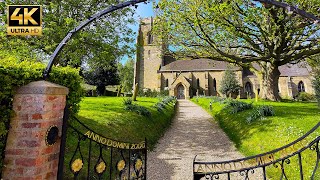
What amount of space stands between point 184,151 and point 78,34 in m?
7.99

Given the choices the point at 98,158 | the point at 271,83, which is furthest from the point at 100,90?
the point at 98,158

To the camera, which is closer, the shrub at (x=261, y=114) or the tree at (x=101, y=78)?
the shrub at (x=261, y=114)

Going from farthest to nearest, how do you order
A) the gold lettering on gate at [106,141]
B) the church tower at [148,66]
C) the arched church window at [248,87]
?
1. the church tower at [148,66]
2. the arched church window at [248,87]
3. the gold lettering on gate at [106,141]

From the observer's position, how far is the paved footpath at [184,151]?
6.55 metres

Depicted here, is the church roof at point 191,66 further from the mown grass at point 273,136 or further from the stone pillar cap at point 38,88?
the stone pillar cap at point 38,88

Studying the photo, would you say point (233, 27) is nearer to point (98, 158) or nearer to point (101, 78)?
point (98, 158)

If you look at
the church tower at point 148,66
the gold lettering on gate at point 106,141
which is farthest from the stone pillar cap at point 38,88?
the church tower at point 148,66

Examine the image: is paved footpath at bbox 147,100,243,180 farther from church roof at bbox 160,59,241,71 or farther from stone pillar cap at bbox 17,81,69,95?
church roof at bbox 160,59,241,71

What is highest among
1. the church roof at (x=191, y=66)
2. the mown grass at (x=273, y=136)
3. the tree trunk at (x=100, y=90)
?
the church roof at (x=191, y=66)

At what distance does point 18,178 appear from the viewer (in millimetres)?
Answer: 2850

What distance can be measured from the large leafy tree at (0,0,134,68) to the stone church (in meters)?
33.1

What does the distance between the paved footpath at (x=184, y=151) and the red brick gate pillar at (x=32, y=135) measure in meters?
3.79

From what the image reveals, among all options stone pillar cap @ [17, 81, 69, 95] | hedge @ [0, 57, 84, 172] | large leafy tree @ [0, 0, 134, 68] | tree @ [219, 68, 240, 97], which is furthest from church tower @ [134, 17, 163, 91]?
stone pillar cap @ [17, 81, 69, 95]

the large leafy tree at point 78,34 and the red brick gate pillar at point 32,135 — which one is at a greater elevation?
the large leafy tree at point 78,34
